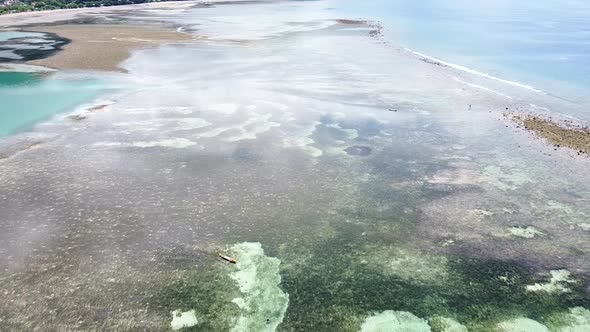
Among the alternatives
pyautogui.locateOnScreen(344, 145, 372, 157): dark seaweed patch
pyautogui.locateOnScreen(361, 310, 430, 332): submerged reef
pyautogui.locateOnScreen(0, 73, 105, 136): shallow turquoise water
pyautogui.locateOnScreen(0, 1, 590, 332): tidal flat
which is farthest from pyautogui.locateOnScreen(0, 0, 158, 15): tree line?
pyautogui.locateOnScreen(361, 310, 430, 332): submerged reef

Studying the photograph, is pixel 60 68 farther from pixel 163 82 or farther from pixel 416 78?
pixel 416 78

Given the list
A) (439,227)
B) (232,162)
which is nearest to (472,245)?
(439,227)

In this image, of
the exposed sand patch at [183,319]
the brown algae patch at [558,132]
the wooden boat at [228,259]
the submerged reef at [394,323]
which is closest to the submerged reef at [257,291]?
the wooden boat at [228,259]

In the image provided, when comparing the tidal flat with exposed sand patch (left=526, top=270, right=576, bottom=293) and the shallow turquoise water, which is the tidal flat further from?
the shallow turquoise water

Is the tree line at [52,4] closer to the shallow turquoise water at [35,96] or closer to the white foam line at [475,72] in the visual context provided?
the shallow turquoise water at [35,96]

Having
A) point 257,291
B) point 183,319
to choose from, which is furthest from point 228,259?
point 183,319
